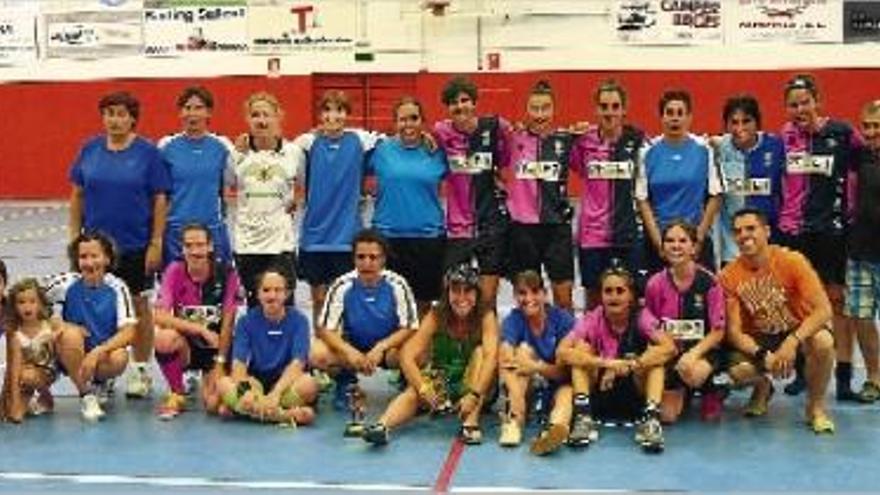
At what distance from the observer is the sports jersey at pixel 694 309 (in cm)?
600

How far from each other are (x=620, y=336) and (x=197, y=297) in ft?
7.62

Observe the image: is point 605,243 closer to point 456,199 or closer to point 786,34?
point 456,199

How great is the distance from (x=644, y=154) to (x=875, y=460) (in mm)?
2113

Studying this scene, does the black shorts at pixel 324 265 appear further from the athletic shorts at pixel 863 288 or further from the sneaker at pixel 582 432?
the athletic shorts at pixel 863 288

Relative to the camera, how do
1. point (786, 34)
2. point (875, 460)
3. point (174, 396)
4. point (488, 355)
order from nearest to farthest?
point (875, 460) → point (488, 355) → point (174, 396) → point (786, 34)

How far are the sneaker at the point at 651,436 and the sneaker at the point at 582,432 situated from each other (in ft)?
0.77

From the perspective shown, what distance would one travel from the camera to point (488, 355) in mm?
6031

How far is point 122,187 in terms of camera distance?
21.9 ft

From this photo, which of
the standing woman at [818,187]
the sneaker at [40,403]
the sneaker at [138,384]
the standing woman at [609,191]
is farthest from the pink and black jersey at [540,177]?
the sneaker at [40,403]

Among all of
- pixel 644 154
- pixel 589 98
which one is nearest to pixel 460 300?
pixel 644 154

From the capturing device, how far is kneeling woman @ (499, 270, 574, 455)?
19.1 feet

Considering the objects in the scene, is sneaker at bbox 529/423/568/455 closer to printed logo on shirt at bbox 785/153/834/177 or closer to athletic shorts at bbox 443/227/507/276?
athletic shorts at bbox 443/227/507/276

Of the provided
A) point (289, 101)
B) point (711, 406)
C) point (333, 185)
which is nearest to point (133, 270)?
point (333, 185)

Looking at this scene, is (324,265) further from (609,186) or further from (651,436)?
(651,436)
